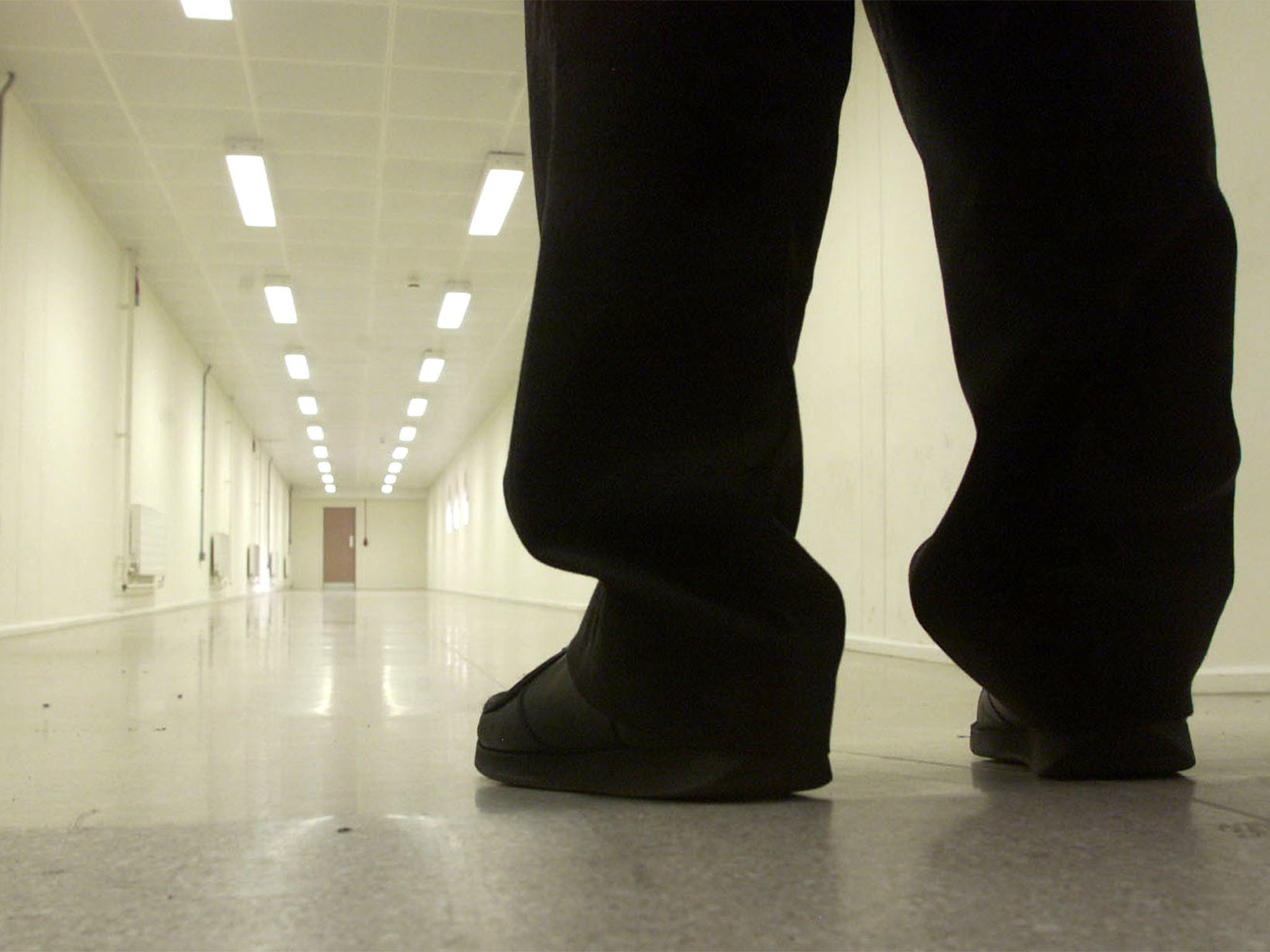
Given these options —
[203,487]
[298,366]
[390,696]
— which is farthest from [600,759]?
[203,487]

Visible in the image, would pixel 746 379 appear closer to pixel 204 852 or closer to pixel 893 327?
pixel 204 852

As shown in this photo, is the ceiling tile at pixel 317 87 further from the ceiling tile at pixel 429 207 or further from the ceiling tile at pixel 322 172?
the ceiling tile at pixel 429 207

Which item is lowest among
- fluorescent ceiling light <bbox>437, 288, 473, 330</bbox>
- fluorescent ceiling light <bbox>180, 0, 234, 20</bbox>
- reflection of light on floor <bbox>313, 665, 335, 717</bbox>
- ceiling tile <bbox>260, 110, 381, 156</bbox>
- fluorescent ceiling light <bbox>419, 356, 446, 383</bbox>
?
reflection of light on floor <bbox>313, 665, 335, 717</bbox>

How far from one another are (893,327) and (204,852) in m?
3.50

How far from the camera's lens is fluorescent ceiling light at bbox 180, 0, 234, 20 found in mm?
4641

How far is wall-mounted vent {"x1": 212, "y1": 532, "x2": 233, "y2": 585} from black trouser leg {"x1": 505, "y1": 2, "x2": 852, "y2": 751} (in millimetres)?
12848

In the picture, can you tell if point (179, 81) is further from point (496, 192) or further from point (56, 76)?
point (496, 192)

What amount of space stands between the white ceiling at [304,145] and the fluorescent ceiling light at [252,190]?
8cm

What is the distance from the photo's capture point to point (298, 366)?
40.0 feet

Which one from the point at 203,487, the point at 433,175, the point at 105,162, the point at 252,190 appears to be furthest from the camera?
the point at 203,487

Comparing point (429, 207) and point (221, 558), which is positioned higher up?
point (429, 207)

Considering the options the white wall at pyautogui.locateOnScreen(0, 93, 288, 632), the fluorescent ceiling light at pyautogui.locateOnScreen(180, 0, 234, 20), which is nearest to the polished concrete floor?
the fluorescent ceiling light at pyautogui.locateOnScreen(180, 0, 234, 20)

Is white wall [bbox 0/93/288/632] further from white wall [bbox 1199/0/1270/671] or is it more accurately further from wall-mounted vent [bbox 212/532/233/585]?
white wall [bbox 1199/0/1270/671]

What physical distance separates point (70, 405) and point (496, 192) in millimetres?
3020
